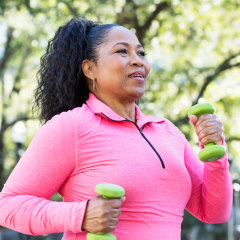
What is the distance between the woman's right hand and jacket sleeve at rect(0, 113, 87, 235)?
0.04 m

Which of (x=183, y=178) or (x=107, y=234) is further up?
(x=183, y=178)

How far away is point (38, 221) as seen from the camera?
5.11 feet

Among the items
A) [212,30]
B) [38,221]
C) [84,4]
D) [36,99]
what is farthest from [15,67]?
[38,221]

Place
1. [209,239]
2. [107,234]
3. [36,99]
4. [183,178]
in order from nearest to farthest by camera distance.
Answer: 1. [107,234]
2. [183,178]
3. [36,99]
4. [209,239]

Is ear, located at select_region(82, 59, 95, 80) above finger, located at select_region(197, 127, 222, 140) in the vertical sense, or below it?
above

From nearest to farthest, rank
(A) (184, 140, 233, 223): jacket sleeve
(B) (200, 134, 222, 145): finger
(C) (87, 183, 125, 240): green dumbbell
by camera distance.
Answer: (C) (87, 183, 125, 240): green dumbbell → (B) (200, 134, 222, 145): finger → (A) (184, 140, 233, 223): jacket sleeve

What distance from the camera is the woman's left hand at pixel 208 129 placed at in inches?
70.1

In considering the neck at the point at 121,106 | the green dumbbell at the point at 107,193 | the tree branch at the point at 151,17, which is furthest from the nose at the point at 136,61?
the tree branch at the point at 151,17

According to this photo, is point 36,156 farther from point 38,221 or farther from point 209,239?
point 209,239

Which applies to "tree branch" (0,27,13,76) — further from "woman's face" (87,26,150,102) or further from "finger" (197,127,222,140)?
"finger" (197,127,222,140)

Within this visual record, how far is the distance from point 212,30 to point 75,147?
832 cm

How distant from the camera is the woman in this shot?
1.59 m

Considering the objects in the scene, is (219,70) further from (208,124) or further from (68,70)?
(208,124)

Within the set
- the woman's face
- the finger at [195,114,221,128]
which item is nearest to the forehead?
the woman's face
